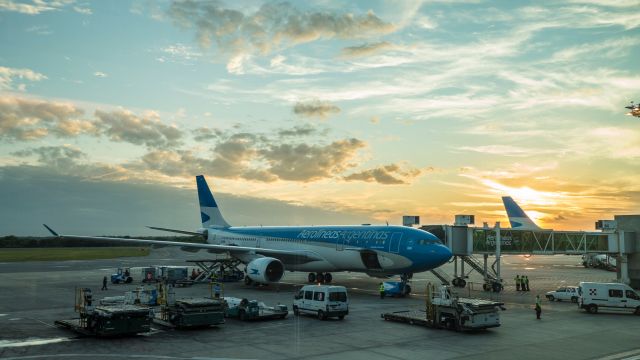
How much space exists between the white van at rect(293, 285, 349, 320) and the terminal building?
60.1 feet

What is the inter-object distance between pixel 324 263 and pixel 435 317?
2145 centimetres

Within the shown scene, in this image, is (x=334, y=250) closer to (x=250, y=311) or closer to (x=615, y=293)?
(x=250, y=311)

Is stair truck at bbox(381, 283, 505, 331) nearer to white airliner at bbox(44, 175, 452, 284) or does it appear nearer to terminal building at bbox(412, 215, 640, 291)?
white airliner at bbox(44, 175, 452, 284)

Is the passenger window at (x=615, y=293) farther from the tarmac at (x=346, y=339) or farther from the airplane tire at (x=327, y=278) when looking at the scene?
the airplane tire at (x=327, y=278)

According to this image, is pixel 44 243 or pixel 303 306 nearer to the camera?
pixel 303 306

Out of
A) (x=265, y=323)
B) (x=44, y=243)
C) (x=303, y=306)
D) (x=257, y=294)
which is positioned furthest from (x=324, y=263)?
(x=44, y=243)

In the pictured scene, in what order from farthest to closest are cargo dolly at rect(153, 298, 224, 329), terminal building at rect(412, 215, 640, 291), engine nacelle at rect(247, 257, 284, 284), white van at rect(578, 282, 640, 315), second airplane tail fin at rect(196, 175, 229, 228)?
second airplane tail fin at rect(196, 175, 229, 228) < terminal building at rect(412, 215, 640, 291) < engine nacelle at rect(247, 257, 284, 284) < white van at rect(578, 282, 640, 315) < cargo dolly at rect(153, 298, 224, 329)

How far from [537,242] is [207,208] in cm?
3955

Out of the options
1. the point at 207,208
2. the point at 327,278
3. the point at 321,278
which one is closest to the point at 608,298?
the point at 327,278

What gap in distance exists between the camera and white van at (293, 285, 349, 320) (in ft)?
97.2

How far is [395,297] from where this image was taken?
41.6 m

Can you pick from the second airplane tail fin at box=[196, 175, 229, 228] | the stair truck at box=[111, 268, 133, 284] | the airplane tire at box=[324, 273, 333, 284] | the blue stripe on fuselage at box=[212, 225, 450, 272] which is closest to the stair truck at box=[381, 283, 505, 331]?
the blue stripe on fuselage at box=[212, 225, 450, 272]

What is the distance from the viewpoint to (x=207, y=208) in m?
69.0

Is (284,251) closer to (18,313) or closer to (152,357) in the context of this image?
(18,313)
